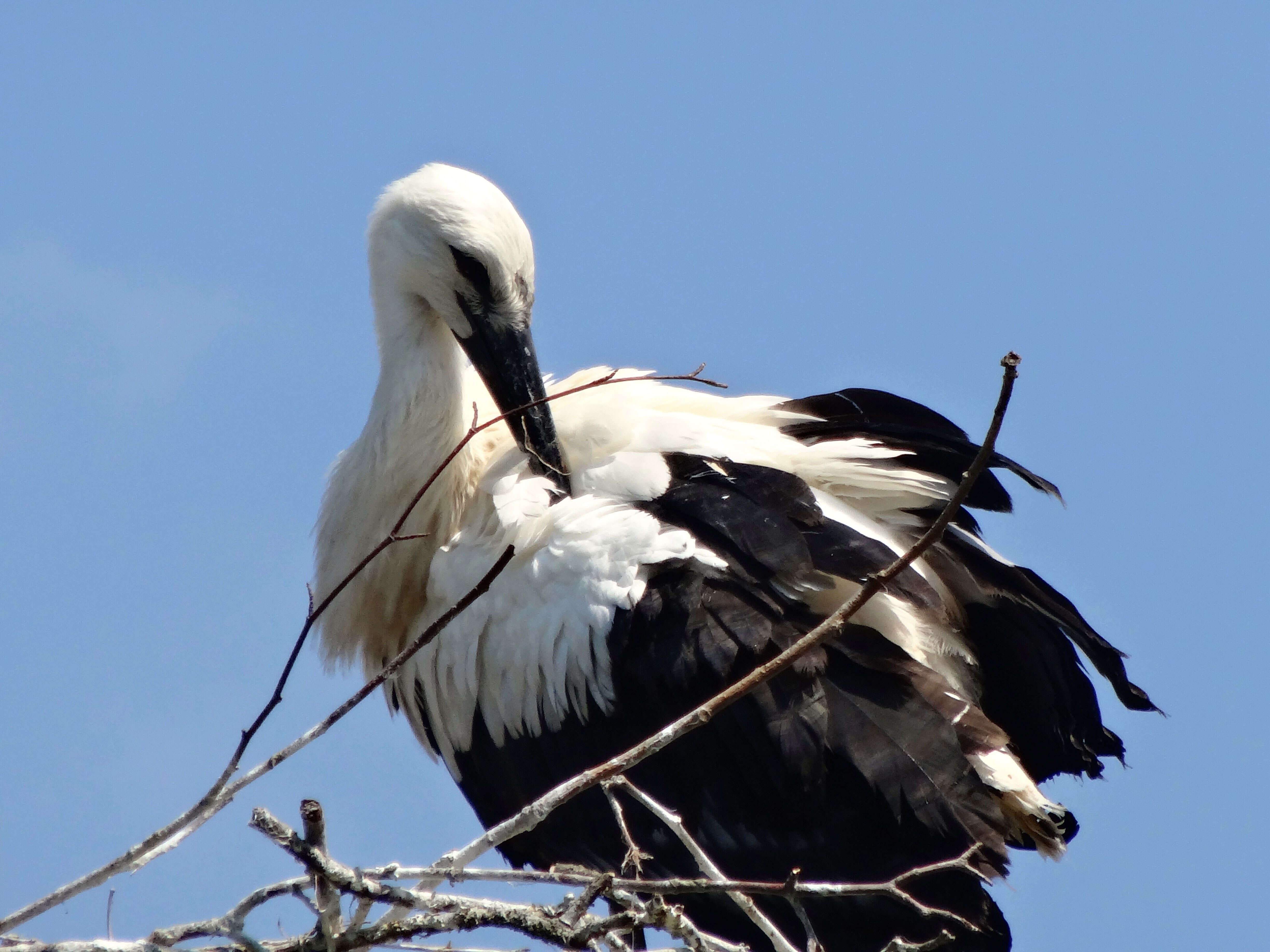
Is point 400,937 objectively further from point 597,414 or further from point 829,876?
point 597,414

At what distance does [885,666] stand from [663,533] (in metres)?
0.67

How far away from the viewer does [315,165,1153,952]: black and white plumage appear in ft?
12.8

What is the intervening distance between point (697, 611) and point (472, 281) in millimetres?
1245

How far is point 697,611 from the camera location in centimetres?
400

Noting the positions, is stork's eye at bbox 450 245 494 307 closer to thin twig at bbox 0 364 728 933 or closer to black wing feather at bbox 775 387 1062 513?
black wing feather at bbox 775 387 1062 513

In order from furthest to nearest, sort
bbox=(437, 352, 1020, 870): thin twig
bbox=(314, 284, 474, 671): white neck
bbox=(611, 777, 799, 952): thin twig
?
bbox=(314, 284, 474, 671): white neck < bbox=(611, 777, 799, 952): thin twig < bbox=(437, 352, 1020, 870): thin twig

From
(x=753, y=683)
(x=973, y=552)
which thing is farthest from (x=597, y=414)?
(x=753, y=683)

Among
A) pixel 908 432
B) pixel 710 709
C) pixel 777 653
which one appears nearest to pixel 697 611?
pixel 777 653

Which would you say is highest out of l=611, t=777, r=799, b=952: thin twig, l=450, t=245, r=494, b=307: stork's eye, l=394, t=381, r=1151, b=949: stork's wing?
l=450, t=245, r=494, b=307: stork's eye

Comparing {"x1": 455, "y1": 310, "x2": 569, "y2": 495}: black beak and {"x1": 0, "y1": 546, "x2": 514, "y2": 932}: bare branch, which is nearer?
{"x1": 0, "y1": 546, "x2": 514, "y2": 932}: bare branch

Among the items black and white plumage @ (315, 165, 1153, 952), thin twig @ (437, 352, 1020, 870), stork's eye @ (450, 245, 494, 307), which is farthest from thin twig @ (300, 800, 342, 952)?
stork's eye @ (450, 245, 494, 307)

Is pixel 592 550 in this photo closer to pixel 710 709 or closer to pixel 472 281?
pixel 472 281

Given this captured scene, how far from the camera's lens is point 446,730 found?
4746 millimetres

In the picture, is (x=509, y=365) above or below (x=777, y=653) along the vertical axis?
above
